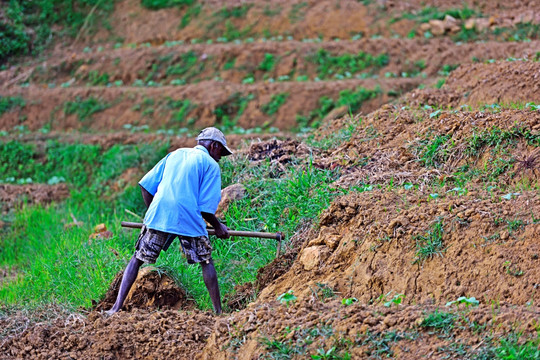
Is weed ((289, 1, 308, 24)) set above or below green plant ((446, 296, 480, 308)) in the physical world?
below

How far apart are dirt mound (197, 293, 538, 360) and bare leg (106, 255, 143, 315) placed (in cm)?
109

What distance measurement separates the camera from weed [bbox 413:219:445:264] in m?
4.74

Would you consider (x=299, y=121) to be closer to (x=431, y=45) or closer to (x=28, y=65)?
(x=431, y=45)

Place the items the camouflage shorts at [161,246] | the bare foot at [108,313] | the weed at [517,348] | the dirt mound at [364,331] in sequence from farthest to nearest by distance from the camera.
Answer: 1. the camouflage shorts at [161,246]
2. the bare foot at [108,313]
3. the dirt mound at [364,331]
4. the weed at [517,348]

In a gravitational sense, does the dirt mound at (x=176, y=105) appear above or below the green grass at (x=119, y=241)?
below

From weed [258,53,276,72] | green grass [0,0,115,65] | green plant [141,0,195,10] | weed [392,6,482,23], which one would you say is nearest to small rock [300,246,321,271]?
weed [258,53,276,72]

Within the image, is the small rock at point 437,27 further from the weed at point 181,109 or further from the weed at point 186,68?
the weed at point 181,109

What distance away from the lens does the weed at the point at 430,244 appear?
474 centimetres

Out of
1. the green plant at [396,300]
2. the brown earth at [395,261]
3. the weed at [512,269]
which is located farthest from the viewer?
the weed at [512,269]

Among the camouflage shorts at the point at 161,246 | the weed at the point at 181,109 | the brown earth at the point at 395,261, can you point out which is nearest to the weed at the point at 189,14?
the weed at the point at 181,109

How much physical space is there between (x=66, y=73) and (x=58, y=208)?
5.68 meters

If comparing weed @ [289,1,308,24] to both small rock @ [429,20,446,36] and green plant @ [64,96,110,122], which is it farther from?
green plant @ [64,96,110,122]

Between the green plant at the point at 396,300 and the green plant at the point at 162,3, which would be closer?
the green plant at the point at 396,300

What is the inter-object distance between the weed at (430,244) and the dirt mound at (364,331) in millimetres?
685
